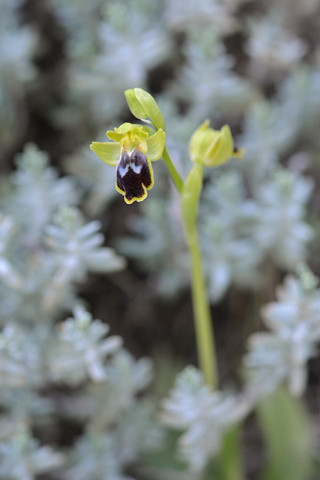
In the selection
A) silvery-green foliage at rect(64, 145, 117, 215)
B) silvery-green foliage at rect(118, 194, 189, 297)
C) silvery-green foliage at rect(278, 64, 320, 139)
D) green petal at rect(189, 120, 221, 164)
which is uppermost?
silvery-green foliage at rect(278, 64, 320, 139)

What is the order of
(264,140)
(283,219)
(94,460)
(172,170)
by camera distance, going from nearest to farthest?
(172,170) → (94,460) → (283,219) → (264,140)

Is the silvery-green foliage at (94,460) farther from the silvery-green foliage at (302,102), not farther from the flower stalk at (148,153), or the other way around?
the silvery-green foliage at (302,102)

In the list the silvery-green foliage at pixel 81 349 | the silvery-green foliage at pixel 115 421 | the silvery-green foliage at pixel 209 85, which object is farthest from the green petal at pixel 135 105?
the silvery-green foliage at pixel 209 85

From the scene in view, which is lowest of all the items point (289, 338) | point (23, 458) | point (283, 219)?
point (23, 458)

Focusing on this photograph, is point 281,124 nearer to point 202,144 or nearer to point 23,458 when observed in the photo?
point 202,144

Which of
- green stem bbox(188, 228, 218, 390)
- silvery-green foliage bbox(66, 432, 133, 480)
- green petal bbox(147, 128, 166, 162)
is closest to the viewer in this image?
green petal bbox(147, 128, 166, 162)

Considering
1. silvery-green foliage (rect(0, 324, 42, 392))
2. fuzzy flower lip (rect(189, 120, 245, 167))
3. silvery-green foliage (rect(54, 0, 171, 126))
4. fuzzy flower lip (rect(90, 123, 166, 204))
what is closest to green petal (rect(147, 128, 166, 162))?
fuzzy flower lip (rect(90, 123, 166, 204))

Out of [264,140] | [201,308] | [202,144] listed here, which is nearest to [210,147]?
[202,144]

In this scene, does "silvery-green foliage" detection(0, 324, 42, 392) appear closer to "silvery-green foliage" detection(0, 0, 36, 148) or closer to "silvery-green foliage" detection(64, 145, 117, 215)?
"silvery-green foliage" detection(64, 145, 117, 215)
